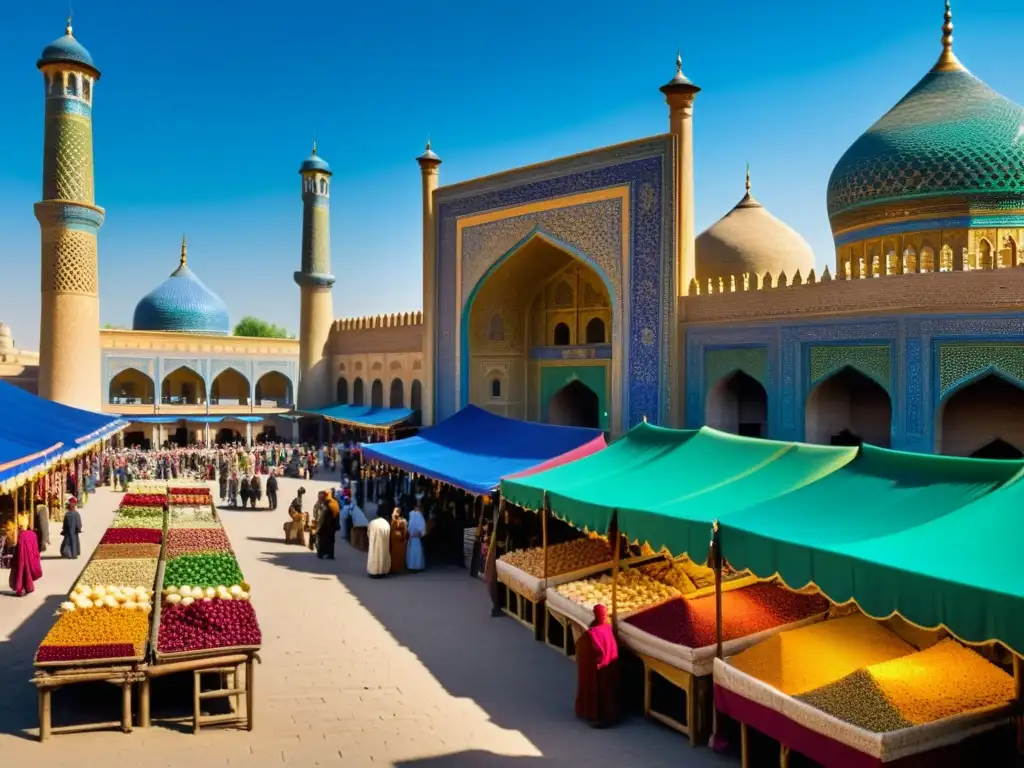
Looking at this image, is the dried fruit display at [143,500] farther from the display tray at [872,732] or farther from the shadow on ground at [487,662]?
the display tray at [872,732]

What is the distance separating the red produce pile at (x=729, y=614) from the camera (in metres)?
5.94

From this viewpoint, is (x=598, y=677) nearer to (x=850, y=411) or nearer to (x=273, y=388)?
(x=850, y=411)

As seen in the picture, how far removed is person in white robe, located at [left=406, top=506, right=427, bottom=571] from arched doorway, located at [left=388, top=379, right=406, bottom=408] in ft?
45.7

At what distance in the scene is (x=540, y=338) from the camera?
62.5 feet

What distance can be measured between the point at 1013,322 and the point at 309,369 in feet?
70.4

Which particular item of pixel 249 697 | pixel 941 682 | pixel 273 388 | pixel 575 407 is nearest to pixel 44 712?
pixel 249 697

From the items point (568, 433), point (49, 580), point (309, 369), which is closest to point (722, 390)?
point (568, 433)

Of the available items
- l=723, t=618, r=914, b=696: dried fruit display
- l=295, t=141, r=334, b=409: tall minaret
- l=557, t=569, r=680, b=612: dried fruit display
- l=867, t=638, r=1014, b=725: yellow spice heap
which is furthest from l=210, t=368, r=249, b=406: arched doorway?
l=867, t=638, r=1014, b=725: yellow spice heap

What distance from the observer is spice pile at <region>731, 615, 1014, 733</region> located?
454cm

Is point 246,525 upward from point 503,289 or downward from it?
downward

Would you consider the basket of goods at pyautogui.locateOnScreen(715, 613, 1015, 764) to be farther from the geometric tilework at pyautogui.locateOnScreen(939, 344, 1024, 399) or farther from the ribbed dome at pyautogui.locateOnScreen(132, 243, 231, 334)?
the ribbed dome at pyautogui.locateOnScreen(132, 243, 231, 334)

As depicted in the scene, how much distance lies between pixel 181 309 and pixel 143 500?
22.8 meters

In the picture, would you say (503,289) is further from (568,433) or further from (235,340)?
(235,340)

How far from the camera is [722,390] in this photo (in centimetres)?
1438
